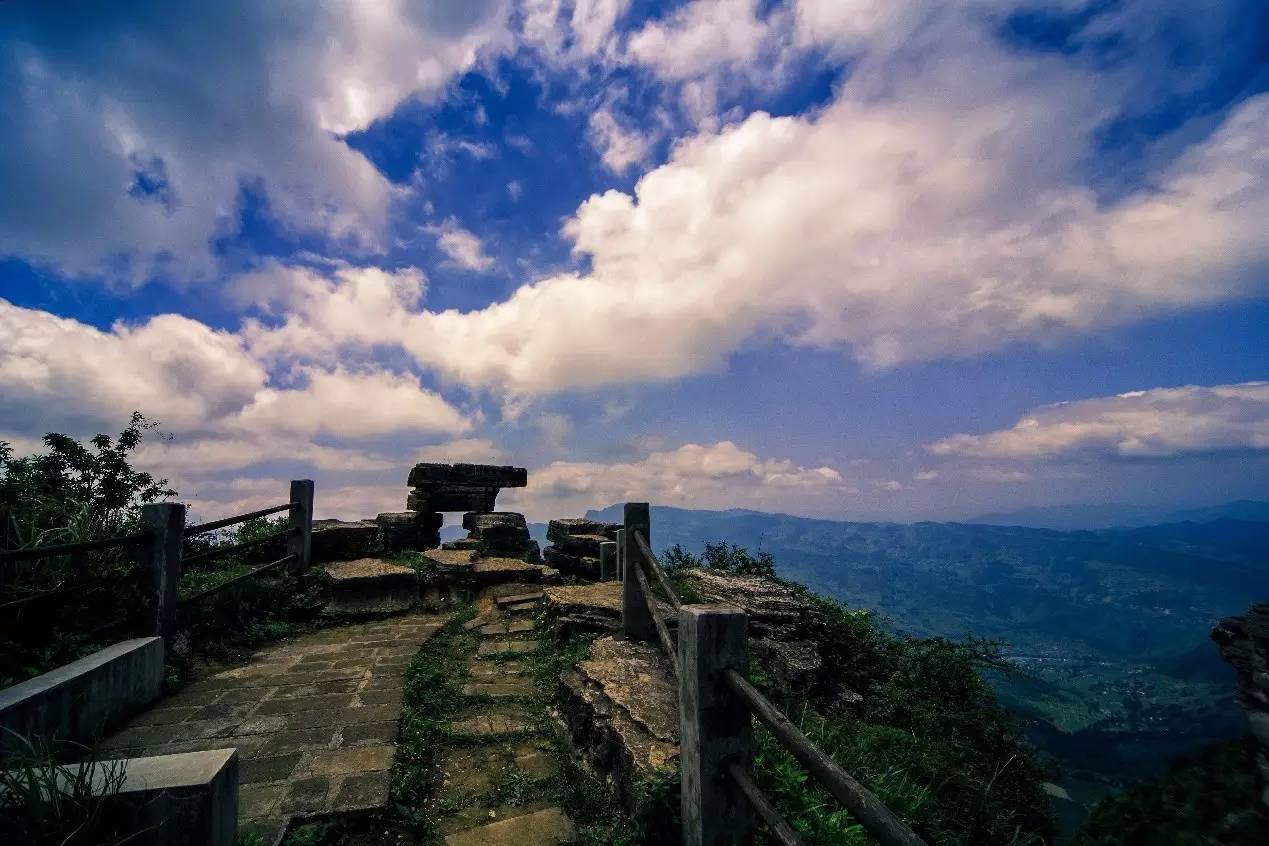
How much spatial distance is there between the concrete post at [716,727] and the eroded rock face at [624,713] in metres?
0.56

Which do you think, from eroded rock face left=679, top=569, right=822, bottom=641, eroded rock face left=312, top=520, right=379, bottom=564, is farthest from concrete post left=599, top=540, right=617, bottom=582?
eroded rock face left=312, top=520, right=379, bottom=564

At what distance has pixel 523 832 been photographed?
3.06 meters

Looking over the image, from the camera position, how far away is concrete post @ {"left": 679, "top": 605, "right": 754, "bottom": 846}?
94.0 inches

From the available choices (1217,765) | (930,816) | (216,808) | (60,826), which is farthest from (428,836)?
(1217,765)

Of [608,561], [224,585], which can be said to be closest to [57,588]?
[224,585]

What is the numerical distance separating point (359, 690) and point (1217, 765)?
993cm

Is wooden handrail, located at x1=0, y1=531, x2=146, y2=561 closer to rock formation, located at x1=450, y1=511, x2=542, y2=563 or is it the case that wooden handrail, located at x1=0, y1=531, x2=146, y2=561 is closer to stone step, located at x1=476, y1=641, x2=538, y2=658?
stone step, located at x1=476, y1=641, x2=538, y2=658

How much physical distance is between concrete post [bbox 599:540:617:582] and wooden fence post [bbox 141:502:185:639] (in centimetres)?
527

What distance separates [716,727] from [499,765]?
83.4 inches

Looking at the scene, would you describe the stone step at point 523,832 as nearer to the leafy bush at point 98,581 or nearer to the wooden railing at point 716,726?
the wooden railing at point 716,726

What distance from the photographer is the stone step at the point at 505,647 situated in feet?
19.4

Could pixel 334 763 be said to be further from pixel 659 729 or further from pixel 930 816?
pixel 930 816

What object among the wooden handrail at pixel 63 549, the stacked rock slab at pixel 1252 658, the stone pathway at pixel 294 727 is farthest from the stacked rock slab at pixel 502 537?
the stacked rock slab at pixel 1252 658

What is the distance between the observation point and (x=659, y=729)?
11.4 feet
